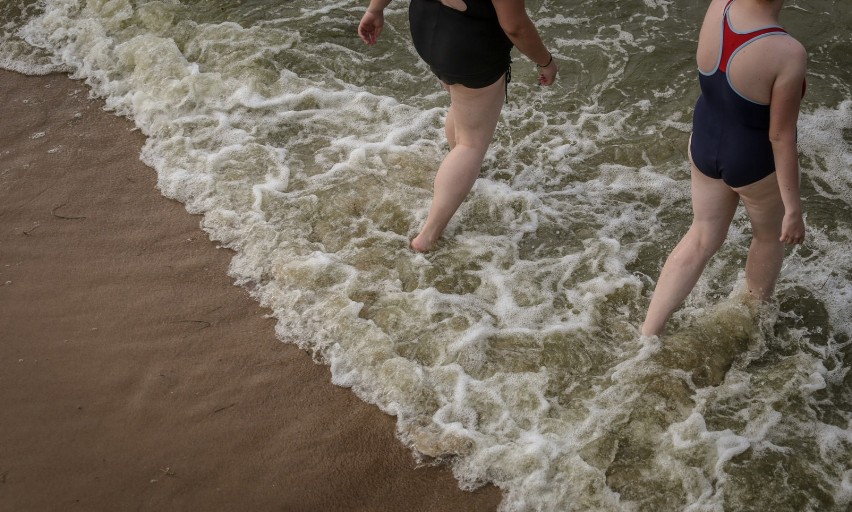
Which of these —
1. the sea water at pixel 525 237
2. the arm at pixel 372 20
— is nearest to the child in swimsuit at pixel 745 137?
the sea water at pixel 525 237

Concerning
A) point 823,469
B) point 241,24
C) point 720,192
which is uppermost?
point 720,192

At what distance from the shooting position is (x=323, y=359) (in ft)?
12.4

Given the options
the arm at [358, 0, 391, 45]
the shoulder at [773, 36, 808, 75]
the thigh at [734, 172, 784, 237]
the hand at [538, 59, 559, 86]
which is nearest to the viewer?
the shoulder at [773, 36, 808, 75]

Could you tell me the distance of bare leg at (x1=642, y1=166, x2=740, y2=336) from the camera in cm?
320

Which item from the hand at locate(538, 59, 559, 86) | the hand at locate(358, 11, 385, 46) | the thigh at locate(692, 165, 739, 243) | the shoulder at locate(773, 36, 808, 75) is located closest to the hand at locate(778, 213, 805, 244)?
the thigh at locate(692, 165, 739, 243)

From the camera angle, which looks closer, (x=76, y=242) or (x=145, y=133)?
(x=76, y=242)

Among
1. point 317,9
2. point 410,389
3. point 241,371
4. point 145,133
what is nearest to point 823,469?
point 410,389

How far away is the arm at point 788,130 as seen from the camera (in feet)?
8.61

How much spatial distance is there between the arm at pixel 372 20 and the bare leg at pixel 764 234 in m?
1.88

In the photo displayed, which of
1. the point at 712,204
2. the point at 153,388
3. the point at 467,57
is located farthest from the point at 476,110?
the point at 153,388

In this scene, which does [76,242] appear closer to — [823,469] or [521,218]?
[521,218]

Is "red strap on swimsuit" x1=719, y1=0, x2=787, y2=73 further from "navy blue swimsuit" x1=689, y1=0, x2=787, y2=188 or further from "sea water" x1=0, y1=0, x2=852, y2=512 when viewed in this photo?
"sea water" x1=0, y1=0, x2=852, y2=512

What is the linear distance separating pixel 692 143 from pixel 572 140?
191 cm

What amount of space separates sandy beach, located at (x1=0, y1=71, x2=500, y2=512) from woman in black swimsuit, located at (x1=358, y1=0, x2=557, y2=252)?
1175mm
